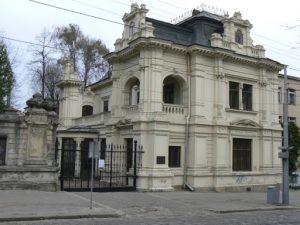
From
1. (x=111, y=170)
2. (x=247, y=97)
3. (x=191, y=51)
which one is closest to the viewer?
(x=111, y=170)

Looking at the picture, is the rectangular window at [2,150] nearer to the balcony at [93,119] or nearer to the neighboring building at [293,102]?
the balcony at [93,119]

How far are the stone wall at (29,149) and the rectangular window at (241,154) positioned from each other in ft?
44.7

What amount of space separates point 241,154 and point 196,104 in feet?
18.4

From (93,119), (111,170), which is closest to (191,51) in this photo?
(111,170)

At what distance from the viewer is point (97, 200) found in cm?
2036

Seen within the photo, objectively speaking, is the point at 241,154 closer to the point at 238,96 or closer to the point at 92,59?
the point at 238,96

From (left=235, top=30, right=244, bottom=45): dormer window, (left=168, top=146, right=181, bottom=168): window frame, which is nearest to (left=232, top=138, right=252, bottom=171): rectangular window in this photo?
(left=168, top=146, right=181, bottom=168): window frame

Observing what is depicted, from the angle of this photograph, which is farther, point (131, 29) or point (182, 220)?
point (131, 29)

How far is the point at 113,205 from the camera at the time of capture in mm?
19000

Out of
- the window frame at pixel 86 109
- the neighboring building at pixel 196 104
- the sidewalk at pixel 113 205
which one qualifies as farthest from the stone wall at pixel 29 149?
the window frame at pixel 86 109

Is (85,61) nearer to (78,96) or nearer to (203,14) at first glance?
(78,96)

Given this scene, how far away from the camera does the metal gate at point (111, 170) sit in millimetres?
25750

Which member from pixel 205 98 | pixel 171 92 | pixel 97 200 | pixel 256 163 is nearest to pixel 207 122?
pixel 205 98

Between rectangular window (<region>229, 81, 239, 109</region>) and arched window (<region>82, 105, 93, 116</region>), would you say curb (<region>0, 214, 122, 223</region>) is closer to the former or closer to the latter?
rectangular window (<region>229, 81, 239, 109</region>)
